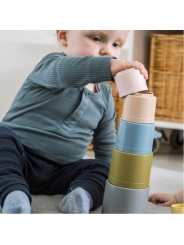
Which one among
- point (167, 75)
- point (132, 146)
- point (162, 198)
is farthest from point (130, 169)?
point (167, 75)

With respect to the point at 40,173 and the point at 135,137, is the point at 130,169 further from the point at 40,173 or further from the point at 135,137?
the point at 40,173

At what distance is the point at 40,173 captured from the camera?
90cm

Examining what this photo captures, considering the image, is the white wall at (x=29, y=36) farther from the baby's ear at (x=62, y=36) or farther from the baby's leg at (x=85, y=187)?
the baby's leg at (x=85, y=187)

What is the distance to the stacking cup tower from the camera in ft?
2.27

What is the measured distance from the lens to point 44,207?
817 mm

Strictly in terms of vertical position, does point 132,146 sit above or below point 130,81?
below

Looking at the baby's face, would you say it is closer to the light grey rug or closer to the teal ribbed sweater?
the teal ribbed sweater

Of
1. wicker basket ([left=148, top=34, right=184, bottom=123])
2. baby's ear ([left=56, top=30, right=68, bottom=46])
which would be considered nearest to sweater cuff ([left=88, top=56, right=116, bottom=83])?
baby's ear ([left=56, top=30, right=68, bottom=46])

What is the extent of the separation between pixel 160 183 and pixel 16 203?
0.50 meters
